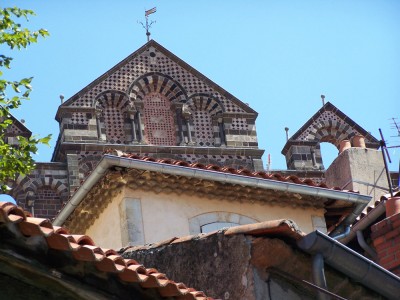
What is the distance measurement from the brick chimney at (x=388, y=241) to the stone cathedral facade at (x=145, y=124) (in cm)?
1764

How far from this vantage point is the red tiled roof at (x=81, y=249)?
27.9 ft

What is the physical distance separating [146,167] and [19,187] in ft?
48.5

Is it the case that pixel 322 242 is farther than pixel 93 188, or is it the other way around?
pixel 93 188

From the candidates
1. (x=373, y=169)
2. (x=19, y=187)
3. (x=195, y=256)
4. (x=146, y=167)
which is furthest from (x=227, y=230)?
(x=19, y=187)

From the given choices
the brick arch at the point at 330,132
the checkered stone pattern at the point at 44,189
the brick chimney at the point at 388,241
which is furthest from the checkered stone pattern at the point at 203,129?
the brick chimney at the point at 388,241

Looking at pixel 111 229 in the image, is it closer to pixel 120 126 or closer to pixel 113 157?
pixel 113 157

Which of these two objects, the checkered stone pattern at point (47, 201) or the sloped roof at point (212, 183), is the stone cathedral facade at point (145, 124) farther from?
the sloped roof at point (212, 183)

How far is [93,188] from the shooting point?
693 inches

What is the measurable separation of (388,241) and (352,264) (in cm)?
159

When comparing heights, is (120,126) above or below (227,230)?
above

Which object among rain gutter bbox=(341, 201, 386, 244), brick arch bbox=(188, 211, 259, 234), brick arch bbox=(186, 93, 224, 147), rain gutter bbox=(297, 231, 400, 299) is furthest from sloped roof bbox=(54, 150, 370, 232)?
brick arch bbox=(186, 93, 224, 147)

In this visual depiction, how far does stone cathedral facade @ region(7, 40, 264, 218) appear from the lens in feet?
102

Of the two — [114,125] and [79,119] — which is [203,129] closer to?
[114,125]

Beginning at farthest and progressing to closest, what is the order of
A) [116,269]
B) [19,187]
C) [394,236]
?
[19,187]
[394,236]
[116,269]
